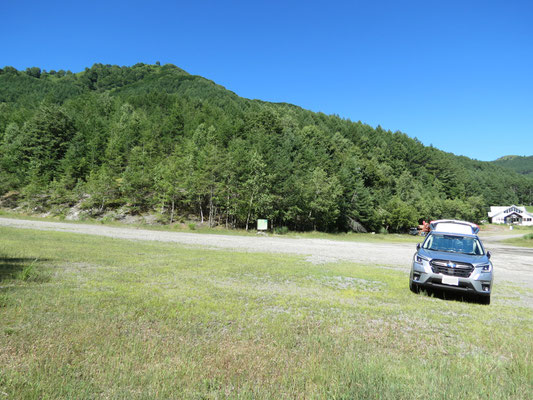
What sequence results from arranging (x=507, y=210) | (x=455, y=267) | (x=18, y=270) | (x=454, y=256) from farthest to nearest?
(x=507, y=210) → (x=454, y=256) → (x=18, y=270) → (x=455, y=267)

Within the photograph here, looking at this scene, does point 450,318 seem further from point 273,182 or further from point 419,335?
point 273,182

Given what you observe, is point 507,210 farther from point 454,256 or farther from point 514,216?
point 454,256

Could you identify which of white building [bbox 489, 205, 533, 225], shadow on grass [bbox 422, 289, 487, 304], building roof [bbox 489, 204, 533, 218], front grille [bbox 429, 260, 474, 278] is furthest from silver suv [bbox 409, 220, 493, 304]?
white building [bbox 489, 205, 533, 225]

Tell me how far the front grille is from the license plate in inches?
6.0

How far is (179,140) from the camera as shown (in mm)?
68875

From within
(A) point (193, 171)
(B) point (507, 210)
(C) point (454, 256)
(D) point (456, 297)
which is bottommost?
(D) point (456, 297)

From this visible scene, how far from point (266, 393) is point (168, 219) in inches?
1879

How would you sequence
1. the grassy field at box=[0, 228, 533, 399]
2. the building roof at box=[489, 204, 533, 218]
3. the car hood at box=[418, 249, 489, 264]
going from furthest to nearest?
1. the building roof at box=[489, 204, 533, 218]
2. the car hood at box=[418, 249, 489, 264]
3. the grassy field at box=[0, 228, 533, 399]

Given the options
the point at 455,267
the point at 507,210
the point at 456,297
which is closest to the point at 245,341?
the point at 455,267

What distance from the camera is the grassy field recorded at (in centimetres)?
311

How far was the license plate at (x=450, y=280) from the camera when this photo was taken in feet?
27.3

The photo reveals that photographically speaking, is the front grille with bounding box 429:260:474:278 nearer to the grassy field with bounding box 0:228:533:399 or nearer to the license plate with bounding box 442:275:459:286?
the license plate with bounding box 442:275:459:286

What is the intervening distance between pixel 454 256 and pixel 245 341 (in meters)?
7.66

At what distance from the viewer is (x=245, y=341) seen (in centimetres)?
444
